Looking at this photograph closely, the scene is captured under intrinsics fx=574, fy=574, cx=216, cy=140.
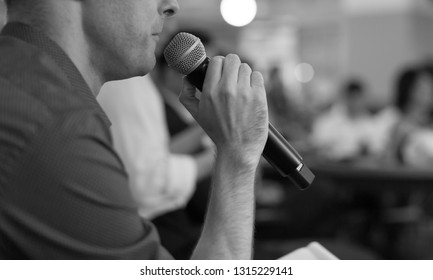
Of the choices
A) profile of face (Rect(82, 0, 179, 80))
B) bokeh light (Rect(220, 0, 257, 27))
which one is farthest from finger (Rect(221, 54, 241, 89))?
bokeh light (Rect(220, 0, 257, 27))

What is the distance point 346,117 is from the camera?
5.78 metres

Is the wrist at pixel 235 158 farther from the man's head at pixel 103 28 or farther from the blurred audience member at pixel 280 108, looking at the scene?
the blurred audience member at pixel 280 108

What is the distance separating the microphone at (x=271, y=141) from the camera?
810 mm

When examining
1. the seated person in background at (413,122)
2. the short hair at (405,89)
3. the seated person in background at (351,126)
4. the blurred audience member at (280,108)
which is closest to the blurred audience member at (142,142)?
the seated person in background at (413,122)

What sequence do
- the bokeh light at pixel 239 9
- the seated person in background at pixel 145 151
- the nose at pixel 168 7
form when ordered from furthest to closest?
the bokeh light at pixel 239 9
the seated person in background at pixel 145 151
the nose at pixel 168 7

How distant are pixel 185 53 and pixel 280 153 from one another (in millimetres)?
200

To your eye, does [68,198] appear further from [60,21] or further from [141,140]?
[141,140]

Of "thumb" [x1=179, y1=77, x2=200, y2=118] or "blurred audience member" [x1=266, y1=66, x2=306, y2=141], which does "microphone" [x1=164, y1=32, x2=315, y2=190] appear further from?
"blurred audience member" [x1=266, y1=66, x2=306, y2=141]

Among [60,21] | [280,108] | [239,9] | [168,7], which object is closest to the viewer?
[60,21]

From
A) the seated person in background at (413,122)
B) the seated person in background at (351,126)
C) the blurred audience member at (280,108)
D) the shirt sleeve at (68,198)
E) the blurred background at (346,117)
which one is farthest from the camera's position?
the seated person in background at (351,126)

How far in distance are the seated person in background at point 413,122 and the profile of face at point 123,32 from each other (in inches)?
107

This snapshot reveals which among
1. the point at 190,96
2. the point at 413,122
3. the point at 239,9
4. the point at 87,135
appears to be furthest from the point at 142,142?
the point at 239,9

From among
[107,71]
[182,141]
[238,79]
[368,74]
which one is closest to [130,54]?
[107,71]
